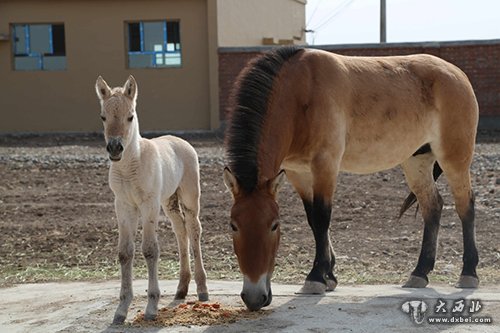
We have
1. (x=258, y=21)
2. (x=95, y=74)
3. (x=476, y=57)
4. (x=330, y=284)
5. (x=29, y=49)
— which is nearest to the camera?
(x=330, y=284)

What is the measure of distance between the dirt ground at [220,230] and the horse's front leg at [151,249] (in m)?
2.09

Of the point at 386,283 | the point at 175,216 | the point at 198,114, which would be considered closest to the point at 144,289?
the point at 175,216

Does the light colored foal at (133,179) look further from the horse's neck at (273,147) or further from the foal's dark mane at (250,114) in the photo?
the horse's neck at (273,147)

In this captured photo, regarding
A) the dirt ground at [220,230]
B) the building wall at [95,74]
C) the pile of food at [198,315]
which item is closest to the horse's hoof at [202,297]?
the pile of food at [198,315]

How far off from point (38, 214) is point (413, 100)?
20.8 ft

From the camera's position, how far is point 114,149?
5.88 m

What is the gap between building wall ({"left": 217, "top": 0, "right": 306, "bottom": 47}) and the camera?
86.4 feet

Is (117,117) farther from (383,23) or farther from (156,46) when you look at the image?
(383,23)

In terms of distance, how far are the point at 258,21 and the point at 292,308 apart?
23.2m

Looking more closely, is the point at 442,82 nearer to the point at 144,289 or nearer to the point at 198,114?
the point at 144,289

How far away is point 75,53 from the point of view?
86.8 feet

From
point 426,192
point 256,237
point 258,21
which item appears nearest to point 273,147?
point 256,237

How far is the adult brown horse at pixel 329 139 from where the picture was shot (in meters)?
6.25

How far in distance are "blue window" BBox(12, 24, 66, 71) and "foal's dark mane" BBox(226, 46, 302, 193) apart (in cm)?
2049
